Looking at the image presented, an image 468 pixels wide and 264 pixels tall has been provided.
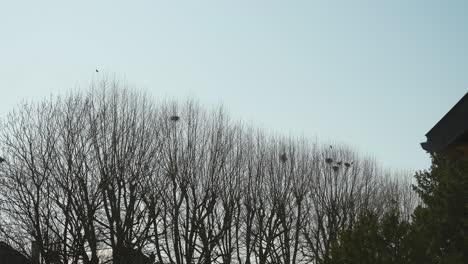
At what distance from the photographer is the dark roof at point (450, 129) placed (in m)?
10.0

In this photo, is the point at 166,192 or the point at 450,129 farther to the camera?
the point at 166,192

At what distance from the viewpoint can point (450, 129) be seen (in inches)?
417

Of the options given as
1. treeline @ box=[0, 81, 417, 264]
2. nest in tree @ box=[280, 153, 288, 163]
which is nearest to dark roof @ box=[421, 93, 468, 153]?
treeline @ box=[0, 81, 417, 264]

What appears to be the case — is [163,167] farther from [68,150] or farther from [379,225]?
[379,225]

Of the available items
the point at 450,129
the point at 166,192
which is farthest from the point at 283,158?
the point at 450,129

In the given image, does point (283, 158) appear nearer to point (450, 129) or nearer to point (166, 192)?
point (166, 192)

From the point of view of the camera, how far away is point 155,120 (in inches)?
910

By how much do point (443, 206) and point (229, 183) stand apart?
1722 centimetres

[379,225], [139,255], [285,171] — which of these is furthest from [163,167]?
[379,225]

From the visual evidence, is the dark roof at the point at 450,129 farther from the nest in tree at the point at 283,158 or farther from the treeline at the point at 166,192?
the nest in tree at the point at 283,158

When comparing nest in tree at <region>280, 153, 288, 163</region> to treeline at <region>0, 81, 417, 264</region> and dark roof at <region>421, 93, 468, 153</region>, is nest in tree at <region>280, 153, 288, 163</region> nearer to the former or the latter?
treeline at <region>0, 81, 417, 264</region>

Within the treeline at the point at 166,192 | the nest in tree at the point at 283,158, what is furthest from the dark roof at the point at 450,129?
the nest in tree at the point at 283,158

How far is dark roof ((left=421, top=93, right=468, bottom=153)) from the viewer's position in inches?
395

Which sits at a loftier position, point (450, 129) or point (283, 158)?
point (283, 158)
